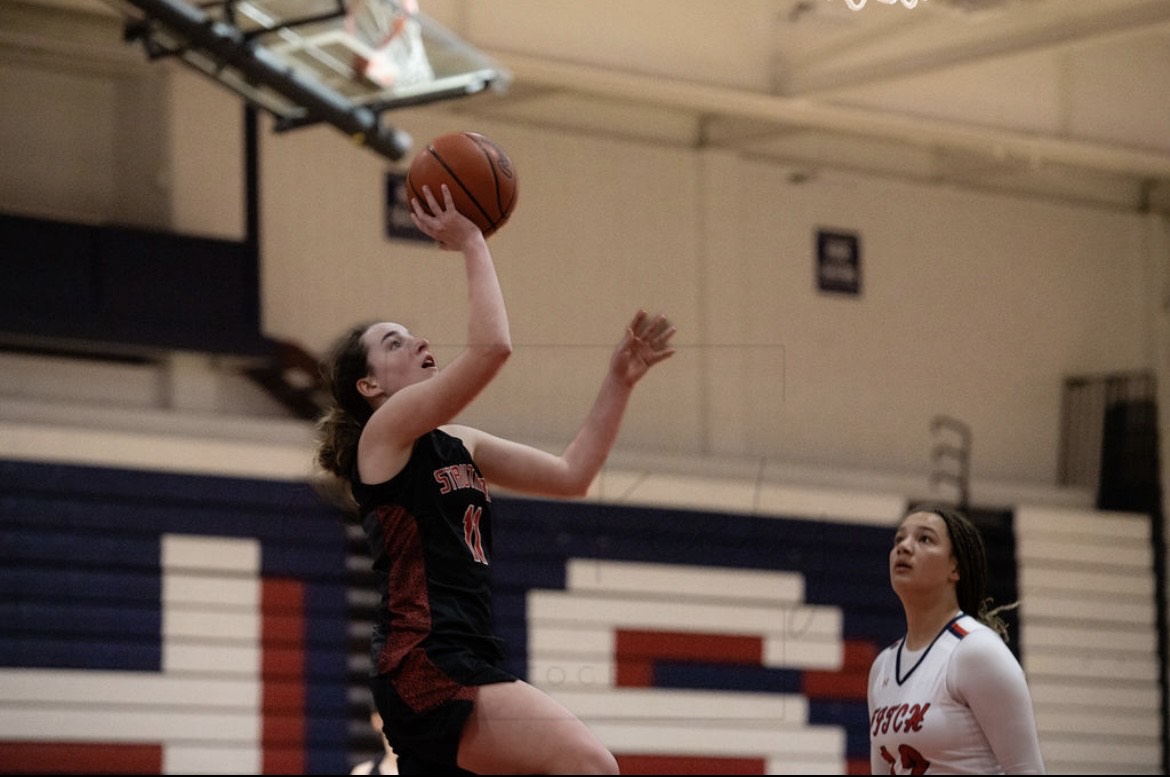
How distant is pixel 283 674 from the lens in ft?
36.8

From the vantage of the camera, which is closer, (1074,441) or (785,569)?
(785,569)

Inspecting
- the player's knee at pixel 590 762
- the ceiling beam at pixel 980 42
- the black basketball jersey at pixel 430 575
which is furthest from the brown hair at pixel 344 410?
the ceiling beam at pixel 980 42

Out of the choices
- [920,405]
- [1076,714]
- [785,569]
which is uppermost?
[920,405]

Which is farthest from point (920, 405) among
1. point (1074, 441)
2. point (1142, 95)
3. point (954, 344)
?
point (1142, 95)

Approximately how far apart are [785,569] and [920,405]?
6.45ft

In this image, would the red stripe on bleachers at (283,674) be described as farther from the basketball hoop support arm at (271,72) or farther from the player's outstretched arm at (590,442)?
the player's outstretched arm at (590,442)

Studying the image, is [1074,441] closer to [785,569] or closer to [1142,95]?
[785,569]

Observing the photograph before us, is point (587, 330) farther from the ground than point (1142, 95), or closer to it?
closer to it

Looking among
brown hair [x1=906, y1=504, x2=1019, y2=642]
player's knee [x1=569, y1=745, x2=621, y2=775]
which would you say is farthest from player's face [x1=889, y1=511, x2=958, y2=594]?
player's knee [x1=569, y1=745, x2=621, y2=775]

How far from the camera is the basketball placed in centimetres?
433

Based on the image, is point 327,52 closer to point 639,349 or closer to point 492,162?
point 492,162

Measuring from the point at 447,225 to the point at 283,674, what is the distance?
299 inches

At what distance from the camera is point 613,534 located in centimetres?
1253

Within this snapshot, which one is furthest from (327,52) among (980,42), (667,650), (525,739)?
(525,739)
